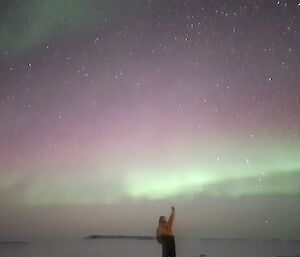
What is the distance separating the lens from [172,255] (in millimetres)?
11055

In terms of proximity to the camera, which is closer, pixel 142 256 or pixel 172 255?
pixel 172 255

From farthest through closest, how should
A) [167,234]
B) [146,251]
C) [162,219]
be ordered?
[146,251], [167,234], [162,219]

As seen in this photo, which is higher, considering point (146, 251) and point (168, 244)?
point (168, 244)

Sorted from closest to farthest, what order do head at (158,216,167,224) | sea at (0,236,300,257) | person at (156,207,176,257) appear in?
1. head at (158,216,167,224)
2. person at (156,207,176,257)
3. sea at (0,236,300,257)

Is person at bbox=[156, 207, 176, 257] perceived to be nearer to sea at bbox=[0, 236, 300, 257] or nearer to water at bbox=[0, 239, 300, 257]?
sea at bbox=[0, 236, 300, 257]

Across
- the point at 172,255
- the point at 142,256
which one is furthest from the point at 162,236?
the point at 142,256

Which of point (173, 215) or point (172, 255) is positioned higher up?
point (173, 215)

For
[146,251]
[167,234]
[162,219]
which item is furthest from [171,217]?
[146,251]

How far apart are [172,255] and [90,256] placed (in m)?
16.3

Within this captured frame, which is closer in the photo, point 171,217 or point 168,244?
point 171,217

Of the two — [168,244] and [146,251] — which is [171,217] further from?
[146,251]

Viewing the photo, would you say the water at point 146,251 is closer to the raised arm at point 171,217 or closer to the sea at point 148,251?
the sea at point 148,251

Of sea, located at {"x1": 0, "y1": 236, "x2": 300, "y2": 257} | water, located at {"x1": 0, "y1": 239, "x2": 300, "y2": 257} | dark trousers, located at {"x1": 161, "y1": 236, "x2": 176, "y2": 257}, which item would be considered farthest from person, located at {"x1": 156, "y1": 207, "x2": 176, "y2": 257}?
water, located at {"x1": 0, "y1": 239, "x2": 300, "y2": 257}

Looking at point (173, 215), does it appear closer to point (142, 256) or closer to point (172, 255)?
point (172, 255)
